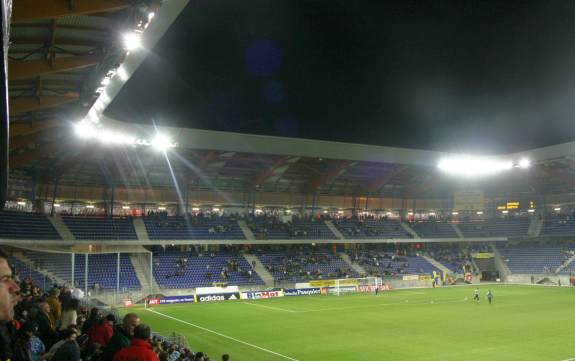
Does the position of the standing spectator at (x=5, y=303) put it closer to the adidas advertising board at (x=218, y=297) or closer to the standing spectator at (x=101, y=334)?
the standing spectator at (x=101, y=334)

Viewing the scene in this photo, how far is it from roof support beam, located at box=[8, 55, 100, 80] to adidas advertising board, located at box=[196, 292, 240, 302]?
107 ft

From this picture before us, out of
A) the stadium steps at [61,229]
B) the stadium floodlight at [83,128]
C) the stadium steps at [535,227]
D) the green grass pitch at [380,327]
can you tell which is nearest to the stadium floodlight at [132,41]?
the stadium floodlight at [83,128]

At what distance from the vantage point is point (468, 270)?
64.7 m

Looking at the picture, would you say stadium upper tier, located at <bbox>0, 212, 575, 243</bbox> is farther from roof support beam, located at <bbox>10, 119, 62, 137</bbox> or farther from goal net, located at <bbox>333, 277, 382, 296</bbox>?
roof support beam, located at <bbox>10, 119, 62, 137</bbox>

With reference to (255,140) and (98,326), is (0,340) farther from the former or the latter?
(255,140)

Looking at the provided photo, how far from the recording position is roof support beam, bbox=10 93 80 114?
18.2m

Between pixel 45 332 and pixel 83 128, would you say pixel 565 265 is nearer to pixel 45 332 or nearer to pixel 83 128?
pixel 83 128

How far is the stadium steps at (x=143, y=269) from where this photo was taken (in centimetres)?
4516

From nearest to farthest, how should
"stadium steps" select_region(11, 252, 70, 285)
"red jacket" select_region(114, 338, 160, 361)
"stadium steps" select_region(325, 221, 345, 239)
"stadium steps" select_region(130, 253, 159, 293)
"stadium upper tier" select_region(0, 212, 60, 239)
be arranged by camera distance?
"red jacket" select_region(114, 338, 160, 361) < "stadium upper tier" select_region(0, 212, 60, 239) < "stadium steps" select_region(11, 252, 70, 285) < "stadium steps" select_region(130, 253, 159, 293) < "stadium steps" select_region(325, 221, 345, 239)

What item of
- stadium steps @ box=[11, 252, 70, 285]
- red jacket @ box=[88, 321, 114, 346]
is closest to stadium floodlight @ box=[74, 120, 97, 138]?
red jacket @ box=[88, 321, 114, 346]

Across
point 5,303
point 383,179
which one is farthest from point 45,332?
point 383,179

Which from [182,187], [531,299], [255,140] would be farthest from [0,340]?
[182,187]

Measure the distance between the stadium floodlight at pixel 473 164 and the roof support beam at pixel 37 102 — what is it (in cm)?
4248

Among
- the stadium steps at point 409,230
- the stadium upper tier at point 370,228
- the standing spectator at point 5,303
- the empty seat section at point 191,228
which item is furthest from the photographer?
the stadium steps at point 409,230
